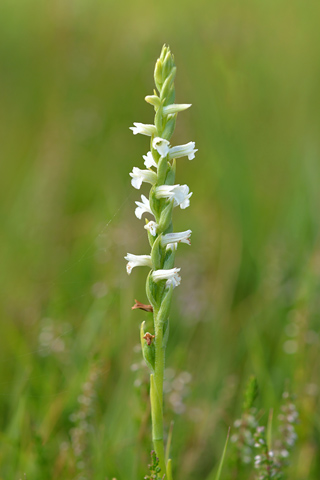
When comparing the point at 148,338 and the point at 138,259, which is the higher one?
the point at 138,259

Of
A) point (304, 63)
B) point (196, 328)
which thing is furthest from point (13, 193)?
point (304, 63)

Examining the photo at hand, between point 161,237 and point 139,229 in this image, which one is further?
point 139,229

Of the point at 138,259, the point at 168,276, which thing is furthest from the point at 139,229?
the point at 168,276

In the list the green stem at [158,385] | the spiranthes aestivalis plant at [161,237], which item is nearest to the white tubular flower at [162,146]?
the spiranthes aestivalis plant at [161,237]

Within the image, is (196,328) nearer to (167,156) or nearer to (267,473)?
(267,473)

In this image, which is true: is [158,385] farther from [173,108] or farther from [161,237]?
[173,108]

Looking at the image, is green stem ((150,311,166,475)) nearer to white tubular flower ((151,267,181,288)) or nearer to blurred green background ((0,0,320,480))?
white tubular flower ((151,267,181,288))

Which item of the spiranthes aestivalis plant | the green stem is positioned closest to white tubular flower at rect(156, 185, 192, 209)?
the spiranthes aestivalis plant

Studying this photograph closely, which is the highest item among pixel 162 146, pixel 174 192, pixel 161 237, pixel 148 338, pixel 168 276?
pixel 162 146
